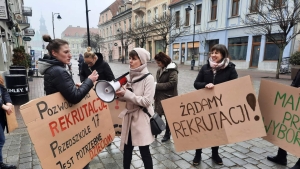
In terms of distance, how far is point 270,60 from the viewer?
52.9 ft

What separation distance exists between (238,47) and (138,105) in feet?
63.2

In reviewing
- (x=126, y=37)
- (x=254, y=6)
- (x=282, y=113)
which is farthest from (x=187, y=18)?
(x=282, y=113)

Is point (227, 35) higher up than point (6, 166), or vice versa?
point (227, 35)

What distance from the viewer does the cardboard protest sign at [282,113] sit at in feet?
7.49

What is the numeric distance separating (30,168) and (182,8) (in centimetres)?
2588

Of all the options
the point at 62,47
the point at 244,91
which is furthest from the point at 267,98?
the point at 62,47

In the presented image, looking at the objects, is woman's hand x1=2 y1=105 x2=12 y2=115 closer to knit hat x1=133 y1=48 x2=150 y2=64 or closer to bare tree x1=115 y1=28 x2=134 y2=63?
knit hat x1=133 y1=48 x2=150 y2=64

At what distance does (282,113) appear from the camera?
7.85ft

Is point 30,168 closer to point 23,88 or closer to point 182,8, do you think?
point 23,88

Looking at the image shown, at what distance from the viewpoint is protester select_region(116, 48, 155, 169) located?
2094 millimetres

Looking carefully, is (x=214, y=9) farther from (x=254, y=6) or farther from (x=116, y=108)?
(x=116, y=108)

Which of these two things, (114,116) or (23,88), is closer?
(114,116)

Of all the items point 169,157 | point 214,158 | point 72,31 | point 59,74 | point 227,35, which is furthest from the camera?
point 72,31

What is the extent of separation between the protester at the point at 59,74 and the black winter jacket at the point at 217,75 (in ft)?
5.35
